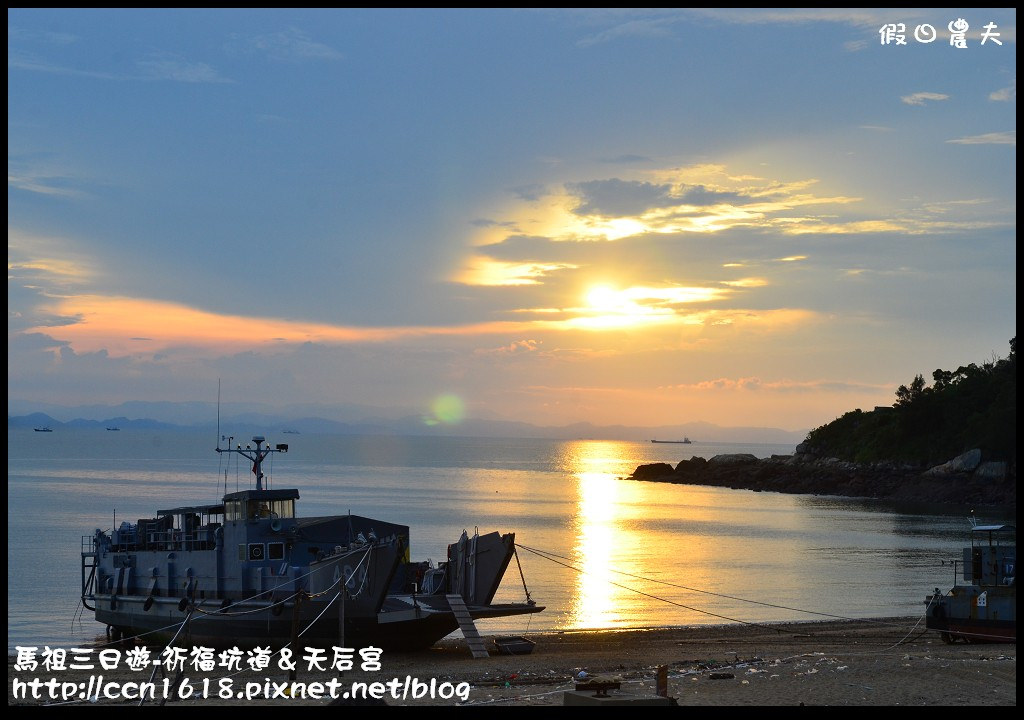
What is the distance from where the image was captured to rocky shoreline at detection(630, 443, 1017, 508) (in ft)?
374

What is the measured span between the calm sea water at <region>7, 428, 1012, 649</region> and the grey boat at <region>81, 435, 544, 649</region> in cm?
515

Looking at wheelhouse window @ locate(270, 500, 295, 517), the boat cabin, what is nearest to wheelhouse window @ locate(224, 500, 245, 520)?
wheelhouse window @ locate(270, 500, 295, 517)

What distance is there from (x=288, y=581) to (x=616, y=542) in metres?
53.9

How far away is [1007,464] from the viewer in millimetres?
113625

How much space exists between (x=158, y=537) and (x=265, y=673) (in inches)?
421

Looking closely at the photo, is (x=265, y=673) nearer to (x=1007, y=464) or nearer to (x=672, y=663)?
(x=672, y=663)

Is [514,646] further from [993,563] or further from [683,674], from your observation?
[993,563]

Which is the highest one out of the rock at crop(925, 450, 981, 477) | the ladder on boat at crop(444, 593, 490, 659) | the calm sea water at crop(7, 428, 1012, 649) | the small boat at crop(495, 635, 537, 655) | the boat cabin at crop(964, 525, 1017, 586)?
the rock at crop(925, 450, 981, 477)

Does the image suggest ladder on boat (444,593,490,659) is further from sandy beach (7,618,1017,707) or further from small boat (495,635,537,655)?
small boat (495,635,537,655)

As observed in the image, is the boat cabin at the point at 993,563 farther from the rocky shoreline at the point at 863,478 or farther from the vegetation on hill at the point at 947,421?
the vegetation on hill at the point at 947,421

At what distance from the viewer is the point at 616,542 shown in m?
82.8

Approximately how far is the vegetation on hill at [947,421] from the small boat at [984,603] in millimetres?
90998

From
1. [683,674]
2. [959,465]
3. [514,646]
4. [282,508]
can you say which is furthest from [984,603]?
[959,465]
